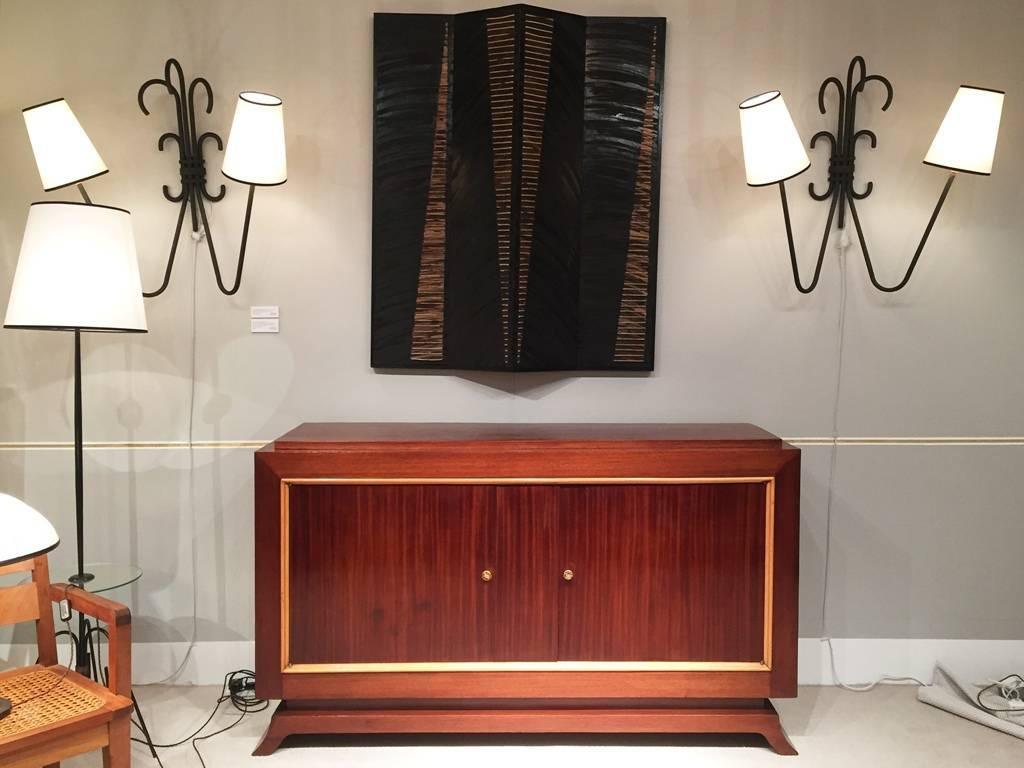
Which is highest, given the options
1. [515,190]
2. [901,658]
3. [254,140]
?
[254,140]

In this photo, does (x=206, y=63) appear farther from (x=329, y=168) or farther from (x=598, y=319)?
(x=598, y=319)

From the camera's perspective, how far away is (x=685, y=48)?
2.46 metres

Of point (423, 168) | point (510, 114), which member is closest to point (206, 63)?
point (423, 168)

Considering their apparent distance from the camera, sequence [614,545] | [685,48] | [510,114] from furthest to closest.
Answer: [685,48]
[510,114]
[614,545]

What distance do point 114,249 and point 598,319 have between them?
1394 millimetres

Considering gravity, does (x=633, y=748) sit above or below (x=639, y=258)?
below

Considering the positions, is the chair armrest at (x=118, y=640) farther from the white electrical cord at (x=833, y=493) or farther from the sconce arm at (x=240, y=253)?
the white electrical cord at (x=833, y=493)

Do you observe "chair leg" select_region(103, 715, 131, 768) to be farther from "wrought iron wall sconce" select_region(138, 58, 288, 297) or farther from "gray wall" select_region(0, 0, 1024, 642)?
"wrought iron wall sconce" select_region(138, 58, 288, 297)

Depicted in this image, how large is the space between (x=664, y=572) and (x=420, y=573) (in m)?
0.66

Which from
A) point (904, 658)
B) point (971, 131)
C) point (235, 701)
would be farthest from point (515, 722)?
point (971, 131)

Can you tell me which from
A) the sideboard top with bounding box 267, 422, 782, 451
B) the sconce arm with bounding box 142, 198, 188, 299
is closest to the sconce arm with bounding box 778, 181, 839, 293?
the sideboard top with bounding box 267, 422, 782, 451

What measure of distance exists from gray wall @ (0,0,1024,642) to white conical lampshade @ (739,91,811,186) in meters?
0.25

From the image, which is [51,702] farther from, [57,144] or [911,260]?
[911,260]

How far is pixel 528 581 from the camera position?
82.7 inches
